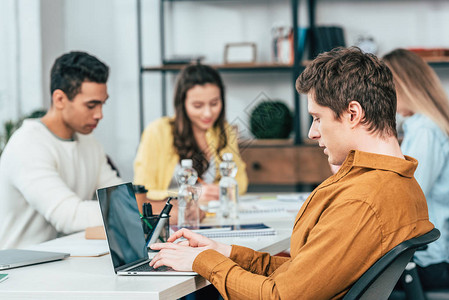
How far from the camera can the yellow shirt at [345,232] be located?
43.0 inches

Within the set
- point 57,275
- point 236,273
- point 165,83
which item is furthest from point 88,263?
point 165,83

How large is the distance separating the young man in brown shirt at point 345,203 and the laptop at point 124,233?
8 centimetres

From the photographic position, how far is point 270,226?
1.92 metres

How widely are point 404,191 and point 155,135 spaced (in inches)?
76.6

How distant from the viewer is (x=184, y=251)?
4.37 ft

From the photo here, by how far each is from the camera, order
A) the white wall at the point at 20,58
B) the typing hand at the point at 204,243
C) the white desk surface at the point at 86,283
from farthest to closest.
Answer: the white wall at the point at 20,58
the typing hand at the point at 204,243
the white desk surface at the point at 86,283

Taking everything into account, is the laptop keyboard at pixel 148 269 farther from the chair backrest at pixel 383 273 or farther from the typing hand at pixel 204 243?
the chair backrest at pixel 383 273

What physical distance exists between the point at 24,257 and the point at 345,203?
0.82 meters

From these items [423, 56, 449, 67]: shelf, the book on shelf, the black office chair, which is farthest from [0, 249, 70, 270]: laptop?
[423, 56, 449, 67]: shelf

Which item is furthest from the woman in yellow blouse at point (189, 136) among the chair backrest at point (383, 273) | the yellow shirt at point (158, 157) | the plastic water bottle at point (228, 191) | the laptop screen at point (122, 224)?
the chair backrest at point (383, 273)

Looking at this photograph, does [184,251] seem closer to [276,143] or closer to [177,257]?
[177,257]

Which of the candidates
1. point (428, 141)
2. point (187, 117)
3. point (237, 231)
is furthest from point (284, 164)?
point (237, 231)

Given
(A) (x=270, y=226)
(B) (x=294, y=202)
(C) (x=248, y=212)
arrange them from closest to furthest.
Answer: (A) (x=270, y=226), (C) (x=248, y=212), (B) (x=294, y=202)

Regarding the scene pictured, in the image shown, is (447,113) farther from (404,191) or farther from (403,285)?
(404,191)
